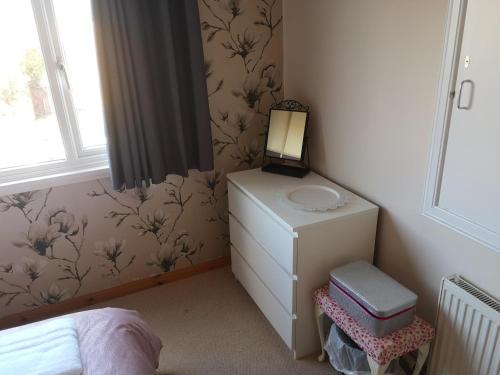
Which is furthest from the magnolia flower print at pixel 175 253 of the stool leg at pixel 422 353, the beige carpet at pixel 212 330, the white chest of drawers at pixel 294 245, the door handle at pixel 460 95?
the door handle at pixel 460 95

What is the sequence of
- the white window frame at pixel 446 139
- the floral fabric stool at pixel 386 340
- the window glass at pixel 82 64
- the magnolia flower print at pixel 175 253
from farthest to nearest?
the magnolia flower print at pixel 175 253 < the window glass at pixel 82 64 < the floral fabric stool at pixel 386 340 < the white window frame at pixel 446 139

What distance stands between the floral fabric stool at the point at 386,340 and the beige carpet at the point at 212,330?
0.41 metres

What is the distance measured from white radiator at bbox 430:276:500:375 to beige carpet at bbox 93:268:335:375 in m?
0.56

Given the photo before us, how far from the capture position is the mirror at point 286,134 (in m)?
2.23

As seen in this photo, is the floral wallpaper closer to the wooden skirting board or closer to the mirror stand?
the wooden skirting board

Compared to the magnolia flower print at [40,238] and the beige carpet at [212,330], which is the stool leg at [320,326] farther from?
the magnolia flower print at [40,238]

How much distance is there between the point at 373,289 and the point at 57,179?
1663 millimetres

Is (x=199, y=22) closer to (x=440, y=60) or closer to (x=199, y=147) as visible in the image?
(x=199, y=147)

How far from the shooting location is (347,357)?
1.66 meters

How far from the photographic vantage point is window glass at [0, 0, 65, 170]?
1.91 m

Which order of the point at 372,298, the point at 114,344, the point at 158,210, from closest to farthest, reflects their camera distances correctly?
the point at 114,344
the point at 372,298
the point at 158,210

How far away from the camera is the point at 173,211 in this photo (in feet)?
8.04

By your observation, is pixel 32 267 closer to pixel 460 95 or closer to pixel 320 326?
pixel 320 326

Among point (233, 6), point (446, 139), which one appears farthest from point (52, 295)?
point (446, 139)
